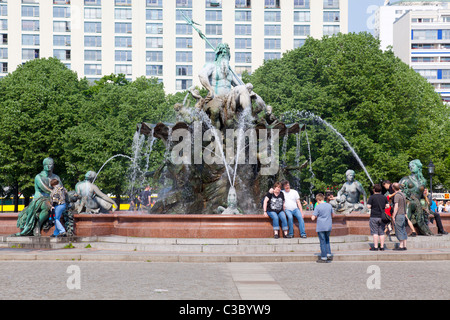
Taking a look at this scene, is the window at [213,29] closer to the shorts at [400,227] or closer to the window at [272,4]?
the window at [272,4]

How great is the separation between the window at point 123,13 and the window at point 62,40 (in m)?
7.09

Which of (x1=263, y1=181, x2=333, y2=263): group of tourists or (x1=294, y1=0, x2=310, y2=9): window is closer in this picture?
(x1=263, y1=181, x2=333, y2=263): group of tourists

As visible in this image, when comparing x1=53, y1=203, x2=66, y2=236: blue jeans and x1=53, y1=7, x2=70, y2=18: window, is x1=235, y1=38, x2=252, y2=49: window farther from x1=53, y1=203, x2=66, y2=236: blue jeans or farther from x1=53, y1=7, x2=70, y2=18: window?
x1=53, y1=203, x2=66, y2=236: blue jeans

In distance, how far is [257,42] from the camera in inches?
3457

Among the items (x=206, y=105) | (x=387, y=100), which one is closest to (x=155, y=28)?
(x=387, y=100)

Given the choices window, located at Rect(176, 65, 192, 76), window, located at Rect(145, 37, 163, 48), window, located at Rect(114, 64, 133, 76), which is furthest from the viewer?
window, located at Rect(176, 65, 192, 76)

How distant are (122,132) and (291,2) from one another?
48885 millimetres

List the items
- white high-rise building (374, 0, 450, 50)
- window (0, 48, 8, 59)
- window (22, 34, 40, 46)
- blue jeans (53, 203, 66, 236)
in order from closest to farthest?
1. blue jeans (53, 203, 66, 236)
2. window (0, 48, 8, 59)
3. window (22, 34, 40, 46)
4. white high-rise building (374, 0, 450, 50)

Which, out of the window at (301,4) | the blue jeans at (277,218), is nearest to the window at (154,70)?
the window at (301,4)

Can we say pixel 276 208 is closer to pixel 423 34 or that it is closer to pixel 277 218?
pixel 277 218

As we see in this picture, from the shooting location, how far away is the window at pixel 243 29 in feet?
288

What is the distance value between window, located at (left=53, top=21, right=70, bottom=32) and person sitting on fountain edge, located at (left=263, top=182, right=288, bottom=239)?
7655cm

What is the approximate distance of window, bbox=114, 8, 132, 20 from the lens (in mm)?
86625

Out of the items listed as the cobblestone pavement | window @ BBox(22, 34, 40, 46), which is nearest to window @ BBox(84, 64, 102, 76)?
window @ BBox(22, 34, 40, 46)
